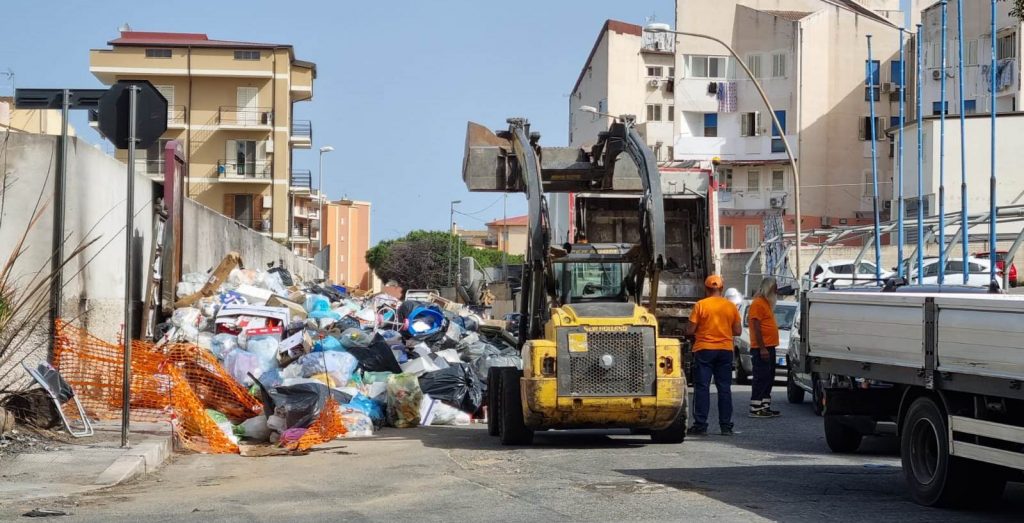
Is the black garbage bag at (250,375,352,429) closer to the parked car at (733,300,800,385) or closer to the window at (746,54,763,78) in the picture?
the parked car at (733,300,800,385)

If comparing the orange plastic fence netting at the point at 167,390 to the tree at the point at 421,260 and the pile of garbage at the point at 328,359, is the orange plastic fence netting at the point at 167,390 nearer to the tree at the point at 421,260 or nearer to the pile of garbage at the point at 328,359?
the pile of garbage at the point at 328,359

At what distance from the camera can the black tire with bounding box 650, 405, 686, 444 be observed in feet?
41.2

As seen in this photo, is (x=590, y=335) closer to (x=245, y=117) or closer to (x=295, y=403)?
(x=295, y=403)

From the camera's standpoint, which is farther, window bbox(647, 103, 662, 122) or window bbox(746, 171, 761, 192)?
window bbox(647, 103, 662, 122)

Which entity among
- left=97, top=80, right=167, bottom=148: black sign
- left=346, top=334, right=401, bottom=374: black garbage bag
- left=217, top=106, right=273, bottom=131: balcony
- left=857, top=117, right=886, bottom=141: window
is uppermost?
left=217, top=106, right=273, bottom=131: balcony

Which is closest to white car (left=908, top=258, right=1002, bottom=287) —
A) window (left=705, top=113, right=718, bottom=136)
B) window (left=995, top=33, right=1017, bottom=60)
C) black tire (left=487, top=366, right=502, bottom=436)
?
black tire (left=487, top=366, right=502, bottom=436)

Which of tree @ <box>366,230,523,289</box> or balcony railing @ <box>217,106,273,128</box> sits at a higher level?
balcony railing @ <box>217,106,273,128</box>

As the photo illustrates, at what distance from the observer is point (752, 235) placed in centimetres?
6338

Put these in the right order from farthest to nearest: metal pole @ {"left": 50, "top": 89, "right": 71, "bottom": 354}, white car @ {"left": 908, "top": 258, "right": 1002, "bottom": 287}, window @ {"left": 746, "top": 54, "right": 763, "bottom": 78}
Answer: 1. window @ {"left": 746, "top": 54, "right": 763, "bottom": 78}
2. white car @ {"left": 908, "top": 258, "right": 1002, "bottom": 287}
3. metal pole @ {"left": 50, "top": 89, "right": 71, "bottom": 354}

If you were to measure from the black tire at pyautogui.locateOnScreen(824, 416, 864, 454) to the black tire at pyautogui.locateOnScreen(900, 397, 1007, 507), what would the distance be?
262cm

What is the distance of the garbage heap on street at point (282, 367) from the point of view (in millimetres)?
12898

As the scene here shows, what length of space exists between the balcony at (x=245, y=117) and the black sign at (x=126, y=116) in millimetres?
62219

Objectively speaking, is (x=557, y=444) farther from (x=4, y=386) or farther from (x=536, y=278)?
(x=4, y=386)

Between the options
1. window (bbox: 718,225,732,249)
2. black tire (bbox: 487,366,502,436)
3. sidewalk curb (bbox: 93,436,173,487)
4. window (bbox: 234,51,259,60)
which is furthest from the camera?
window (bbox: 234,51,259,60)
